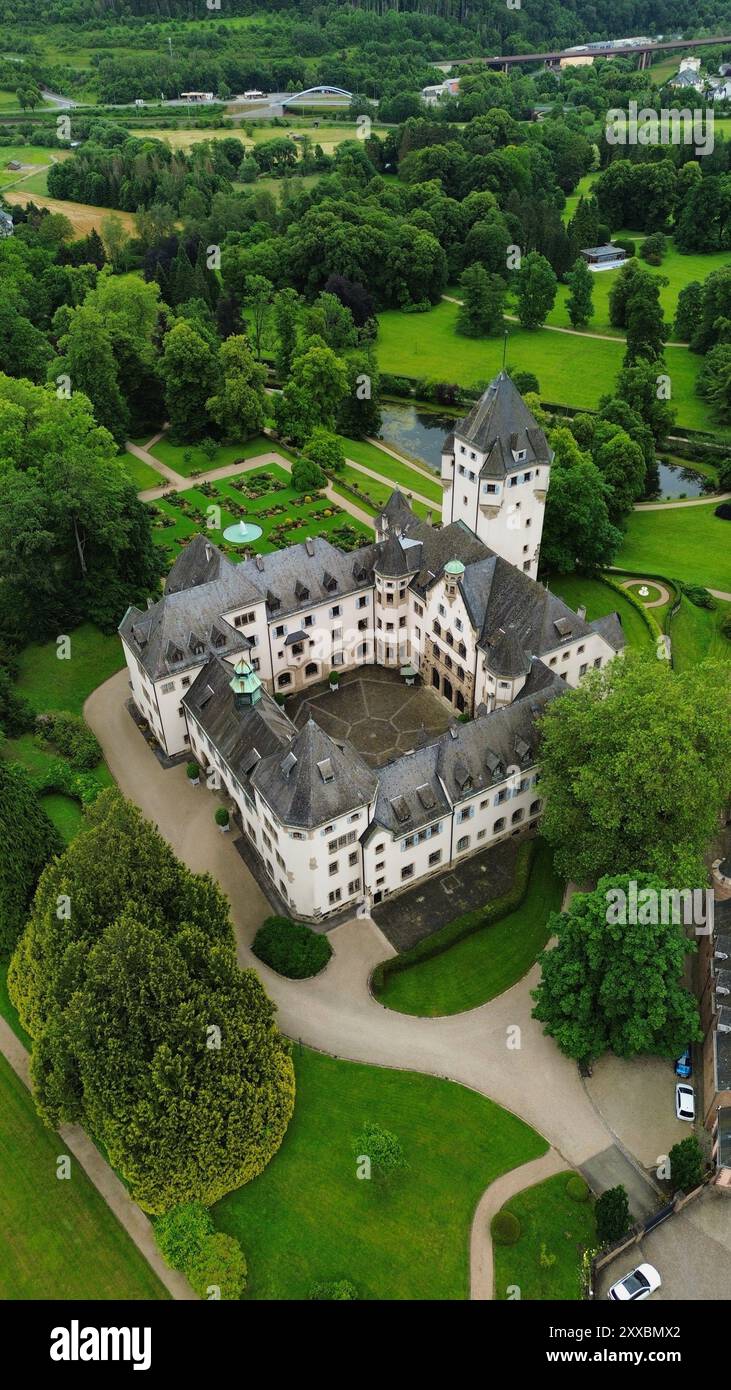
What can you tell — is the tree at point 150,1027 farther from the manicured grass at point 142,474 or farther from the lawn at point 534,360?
the lawn at point 534,360

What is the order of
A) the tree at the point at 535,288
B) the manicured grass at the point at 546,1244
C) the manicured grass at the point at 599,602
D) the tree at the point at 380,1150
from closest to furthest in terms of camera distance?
the manicured grass at the point at 546,1244 < the tree at the point at 380,1150 < the manicured grass at the point at 599,602 < the tree at the point at 535,288

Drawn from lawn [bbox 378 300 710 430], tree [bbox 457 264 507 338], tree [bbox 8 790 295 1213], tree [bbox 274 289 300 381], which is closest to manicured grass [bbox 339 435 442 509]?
tree [bbox 274 289 300 381]

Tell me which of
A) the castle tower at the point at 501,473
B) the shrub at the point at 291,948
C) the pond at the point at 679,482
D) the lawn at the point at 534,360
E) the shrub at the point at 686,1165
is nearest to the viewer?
the shrub at the point at 686,1165

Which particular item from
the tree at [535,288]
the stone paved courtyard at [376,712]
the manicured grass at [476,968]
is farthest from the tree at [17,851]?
the tree at [535,288]

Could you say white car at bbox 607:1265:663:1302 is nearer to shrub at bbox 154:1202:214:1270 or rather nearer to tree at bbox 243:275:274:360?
shrub at bbox 154:1202:214:1270

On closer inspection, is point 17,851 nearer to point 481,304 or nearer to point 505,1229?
point 505,1229

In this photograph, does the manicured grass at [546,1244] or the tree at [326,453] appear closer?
the manicured grass at [546,1244]

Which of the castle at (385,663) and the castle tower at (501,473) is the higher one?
the castle tower at (501,473)

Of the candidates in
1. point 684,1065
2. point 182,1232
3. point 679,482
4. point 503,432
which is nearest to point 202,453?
point 503,432
